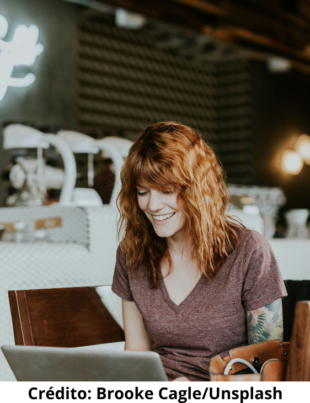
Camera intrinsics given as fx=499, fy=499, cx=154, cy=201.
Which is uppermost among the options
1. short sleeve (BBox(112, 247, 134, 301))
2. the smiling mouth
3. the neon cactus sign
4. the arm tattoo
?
the neon cactus sign

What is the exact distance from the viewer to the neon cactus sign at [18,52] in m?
3.67

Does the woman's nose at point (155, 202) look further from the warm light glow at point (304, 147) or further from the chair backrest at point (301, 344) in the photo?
the warm light glow at point (304, 147)

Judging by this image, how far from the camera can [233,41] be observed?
5547 millimetres

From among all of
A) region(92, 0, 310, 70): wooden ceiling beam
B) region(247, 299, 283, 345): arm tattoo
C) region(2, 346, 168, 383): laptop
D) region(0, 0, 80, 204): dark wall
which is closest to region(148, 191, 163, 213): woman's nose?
region(247, 299, 283, 345): arm tattoo

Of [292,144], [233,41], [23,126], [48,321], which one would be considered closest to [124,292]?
[48,321]

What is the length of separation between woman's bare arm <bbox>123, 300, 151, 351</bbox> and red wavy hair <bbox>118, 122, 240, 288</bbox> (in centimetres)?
10

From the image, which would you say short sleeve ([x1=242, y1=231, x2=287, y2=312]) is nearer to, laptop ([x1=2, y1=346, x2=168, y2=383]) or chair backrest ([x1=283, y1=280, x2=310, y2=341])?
chair backrest ([x1=283, y1=280, x2=310, y2=341])

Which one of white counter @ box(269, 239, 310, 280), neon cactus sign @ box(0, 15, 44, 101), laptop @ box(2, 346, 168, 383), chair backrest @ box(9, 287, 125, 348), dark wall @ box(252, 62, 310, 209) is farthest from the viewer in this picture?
dark wall @ box(252, 62, 310, 209)

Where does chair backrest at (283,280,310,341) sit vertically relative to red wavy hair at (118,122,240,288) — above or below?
below

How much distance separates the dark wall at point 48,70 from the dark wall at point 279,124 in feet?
10.5

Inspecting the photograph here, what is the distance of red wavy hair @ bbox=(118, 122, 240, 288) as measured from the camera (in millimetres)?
1166

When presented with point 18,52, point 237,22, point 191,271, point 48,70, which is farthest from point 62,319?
point 237,22

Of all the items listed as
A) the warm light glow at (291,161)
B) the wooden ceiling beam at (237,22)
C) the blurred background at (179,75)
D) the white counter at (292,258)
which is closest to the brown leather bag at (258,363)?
the white counter at (292,258)

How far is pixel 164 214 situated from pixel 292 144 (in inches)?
279
